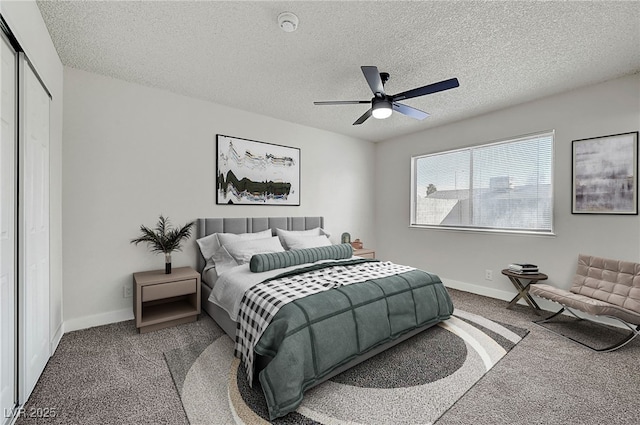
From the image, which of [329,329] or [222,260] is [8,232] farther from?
[329,329]

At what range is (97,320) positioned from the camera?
290cm

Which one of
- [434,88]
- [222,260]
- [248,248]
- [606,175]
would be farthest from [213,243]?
[606,175]

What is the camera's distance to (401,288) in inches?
102

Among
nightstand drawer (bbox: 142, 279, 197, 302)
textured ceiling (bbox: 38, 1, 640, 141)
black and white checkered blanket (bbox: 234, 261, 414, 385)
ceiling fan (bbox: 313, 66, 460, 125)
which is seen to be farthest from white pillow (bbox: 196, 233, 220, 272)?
ceiling fan (bbox: 313, 66, 460, 125)

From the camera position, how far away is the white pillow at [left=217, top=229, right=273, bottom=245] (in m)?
3.40

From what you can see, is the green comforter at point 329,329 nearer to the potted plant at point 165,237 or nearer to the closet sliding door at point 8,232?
the closet sliding door at point 8,232

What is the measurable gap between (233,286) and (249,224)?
4.55 feet

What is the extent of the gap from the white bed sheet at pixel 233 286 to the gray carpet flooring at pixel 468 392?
39cm

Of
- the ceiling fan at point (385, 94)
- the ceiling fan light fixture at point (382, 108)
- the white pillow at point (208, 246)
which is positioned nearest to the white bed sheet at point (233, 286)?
the white pillow at point (208, 246)

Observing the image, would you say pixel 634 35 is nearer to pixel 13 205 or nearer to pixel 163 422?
pixel 163 422

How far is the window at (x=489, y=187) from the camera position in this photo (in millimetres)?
3607

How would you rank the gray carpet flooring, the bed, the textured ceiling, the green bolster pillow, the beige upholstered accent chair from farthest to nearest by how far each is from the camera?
1. the green bolster pillow
2. the beige upholstered accent chair
3. the textured ceiling
4. the bed
5. the gray carpet flooring

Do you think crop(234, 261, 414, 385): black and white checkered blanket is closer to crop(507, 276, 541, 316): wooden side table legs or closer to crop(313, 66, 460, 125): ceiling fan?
crop(313, 66, 460, 125): ceiling fan

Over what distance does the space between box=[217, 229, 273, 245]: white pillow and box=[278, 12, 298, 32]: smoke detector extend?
7.46 feet
